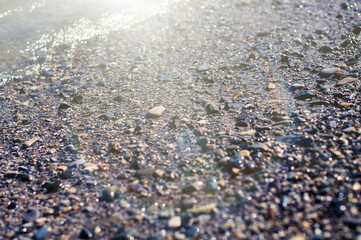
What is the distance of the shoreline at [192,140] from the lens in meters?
2.02

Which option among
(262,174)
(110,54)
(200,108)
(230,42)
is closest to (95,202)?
(262,174)

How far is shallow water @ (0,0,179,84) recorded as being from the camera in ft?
15.6

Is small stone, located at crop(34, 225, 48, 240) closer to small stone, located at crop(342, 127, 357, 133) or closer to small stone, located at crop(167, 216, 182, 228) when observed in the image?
small stone, located at crop(167, 216, 182, 228)

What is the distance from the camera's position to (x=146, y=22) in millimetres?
5812

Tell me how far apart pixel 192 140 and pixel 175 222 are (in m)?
0.97

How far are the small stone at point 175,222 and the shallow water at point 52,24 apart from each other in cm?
349

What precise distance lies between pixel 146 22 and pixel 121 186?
4.28 metres

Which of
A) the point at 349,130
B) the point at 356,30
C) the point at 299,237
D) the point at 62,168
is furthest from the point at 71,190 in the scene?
the point at 356,30

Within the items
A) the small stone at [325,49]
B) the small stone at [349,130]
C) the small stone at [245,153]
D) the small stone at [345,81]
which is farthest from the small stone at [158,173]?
the small stone at [325,49]

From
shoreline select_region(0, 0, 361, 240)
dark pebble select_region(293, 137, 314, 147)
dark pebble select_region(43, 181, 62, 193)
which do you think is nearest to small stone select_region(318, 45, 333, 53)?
shoreline select_region(0, 0, 361, 240)

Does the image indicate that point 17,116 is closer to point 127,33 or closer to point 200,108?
point 200,108

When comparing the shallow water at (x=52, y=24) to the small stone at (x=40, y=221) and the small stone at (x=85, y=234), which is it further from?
the small stone at (x=85, y=234)

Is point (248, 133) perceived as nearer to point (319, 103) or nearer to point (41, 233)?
point (319, 103)

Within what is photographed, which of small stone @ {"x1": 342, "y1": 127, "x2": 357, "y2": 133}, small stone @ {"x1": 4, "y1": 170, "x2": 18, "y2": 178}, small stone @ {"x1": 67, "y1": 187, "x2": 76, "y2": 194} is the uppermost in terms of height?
small stone @ {"x1": 4, "y1": 170, "x2": 18, "y2": 178}
